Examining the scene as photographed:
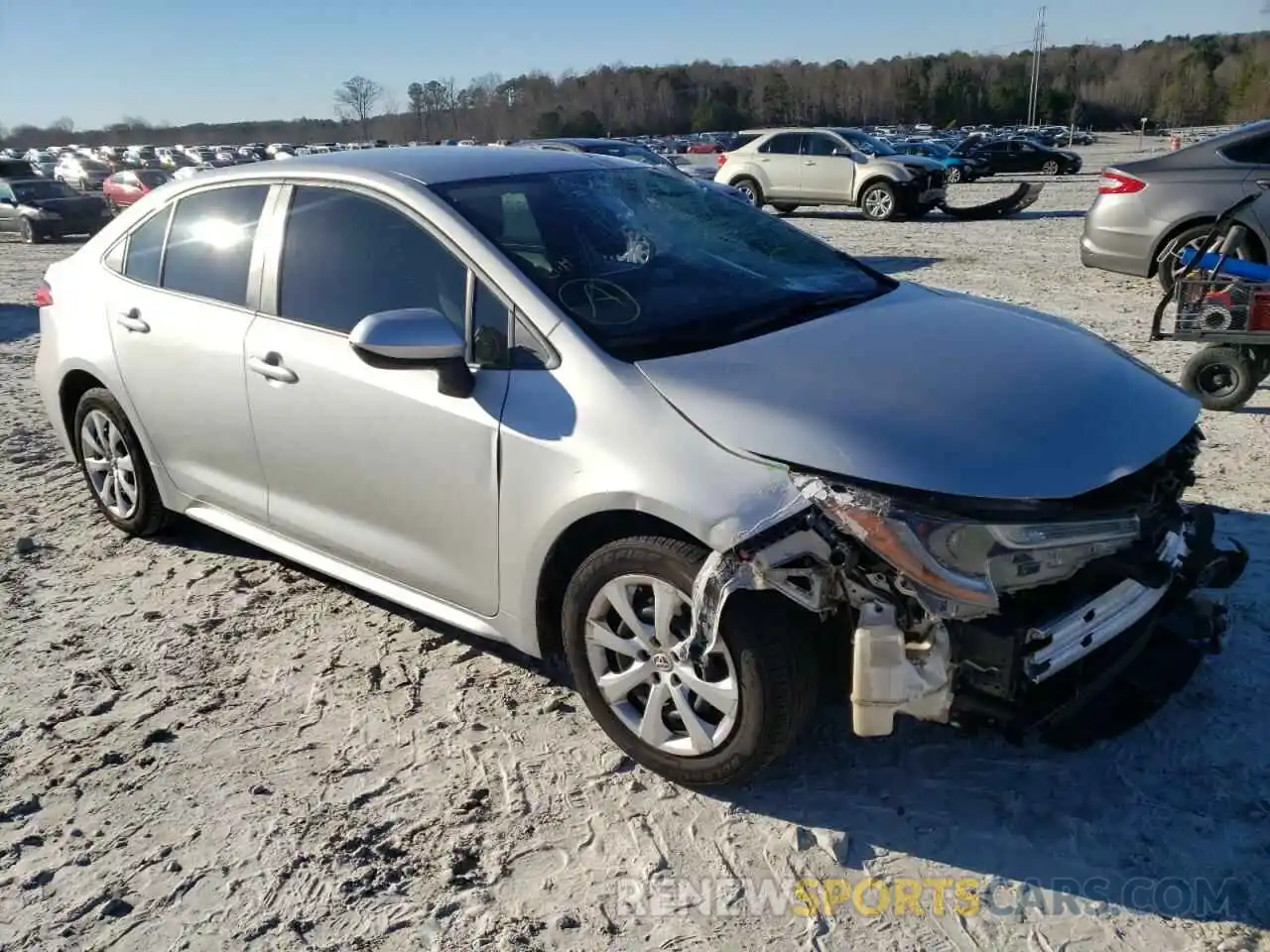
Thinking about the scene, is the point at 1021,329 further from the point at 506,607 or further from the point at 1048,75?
the point at 1048,75

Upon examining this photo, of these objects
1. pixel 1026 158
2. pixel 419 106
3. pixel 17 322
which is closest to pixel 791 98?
pixel 419 106

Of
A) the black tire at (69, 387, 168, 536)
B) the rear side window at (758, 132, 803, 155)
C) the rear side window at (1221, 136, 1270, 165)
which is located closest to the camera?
the black tire at (69, 387, 168, 536)

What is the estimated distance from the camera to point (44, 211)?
71.7 feet

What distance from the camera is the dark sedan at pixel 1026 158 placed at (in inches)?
1335

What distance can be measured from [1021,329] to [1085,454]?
855 millimetres

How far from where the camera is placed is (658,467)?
8.98 feet

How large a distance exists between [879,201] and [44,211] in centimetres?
1684

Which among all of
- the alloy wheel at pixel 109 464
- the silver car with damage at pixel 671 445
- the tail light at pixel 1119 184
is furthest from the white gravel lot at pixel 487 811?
the tail light at pixel 1119 184

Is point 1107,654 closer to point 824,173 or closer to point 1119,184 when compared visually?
point 1119,184

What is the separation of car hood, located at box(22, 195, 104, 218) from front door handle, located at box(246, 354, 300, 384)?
21584 mm

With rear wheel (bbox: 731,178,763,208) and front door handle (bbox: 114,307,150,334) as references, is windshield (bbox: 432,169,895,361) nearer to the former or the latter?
front door handle (bbox: 114,307,150,334)

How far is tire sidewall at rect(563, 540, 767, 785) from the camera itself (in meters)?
2.70

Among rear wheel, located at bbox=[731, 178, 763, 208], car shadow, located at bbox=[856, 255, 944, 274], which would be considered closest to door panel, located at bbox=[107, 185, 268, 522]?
car shadow, located at bbox=[856, 255, 944, 274]

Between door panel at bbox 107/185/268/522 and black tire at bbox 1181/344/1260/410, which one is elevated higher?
door panel at bbox 107/185/268/522
